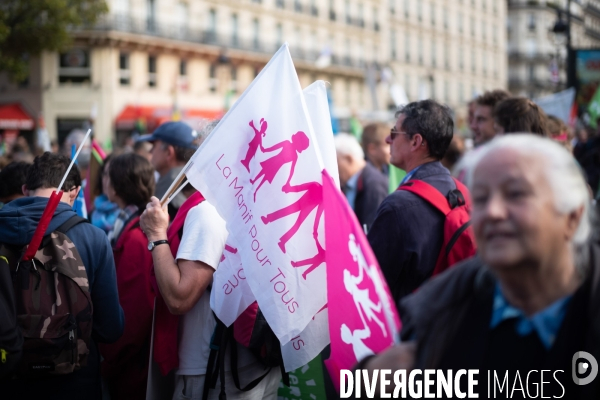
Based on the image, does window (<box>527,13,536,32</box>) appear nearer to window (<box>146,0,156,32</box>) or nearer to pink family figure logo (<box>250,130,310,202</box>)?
window (<box>146,0,156,32</box>)

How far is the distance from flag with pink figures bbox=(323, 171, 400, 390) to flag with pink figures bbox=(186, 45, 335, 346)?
44 centimetres

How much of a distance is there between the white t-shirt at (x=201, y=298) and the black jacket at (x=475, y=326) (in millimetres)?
1571

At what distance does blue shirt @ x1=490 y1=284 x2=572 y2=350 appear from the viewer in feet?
5.60

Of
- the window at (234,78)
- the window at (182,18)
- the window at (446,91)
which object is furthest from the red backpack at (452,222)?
the window at (446,91)

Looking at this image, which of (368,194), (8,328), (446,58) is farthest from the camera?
(446,58)

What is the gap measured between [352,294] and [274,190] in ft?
2.76

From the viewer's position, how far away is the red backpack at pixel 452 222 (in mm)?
3234

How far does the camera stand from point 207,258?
10.9ft

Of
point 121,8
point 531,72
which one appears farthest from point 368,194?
point 531,72

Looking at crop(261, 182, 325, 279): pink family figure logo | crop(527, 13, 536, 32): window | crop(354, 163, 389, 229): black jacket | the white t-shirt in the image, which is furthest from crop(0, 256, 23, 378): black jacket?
crop(527, 13, 536, 32): window

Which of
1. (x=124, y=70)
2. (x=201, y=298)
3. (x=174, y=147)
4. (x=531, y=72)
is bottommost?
(x=201, y=298)

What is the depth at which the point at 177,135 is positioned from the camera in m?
4.52

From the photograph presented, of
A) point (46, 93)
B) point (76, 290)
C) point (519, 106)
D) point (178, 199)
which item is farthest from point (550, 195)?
point (46, 93)

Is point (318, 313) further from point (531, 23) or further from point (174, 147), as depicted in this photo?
point (531, 23)
